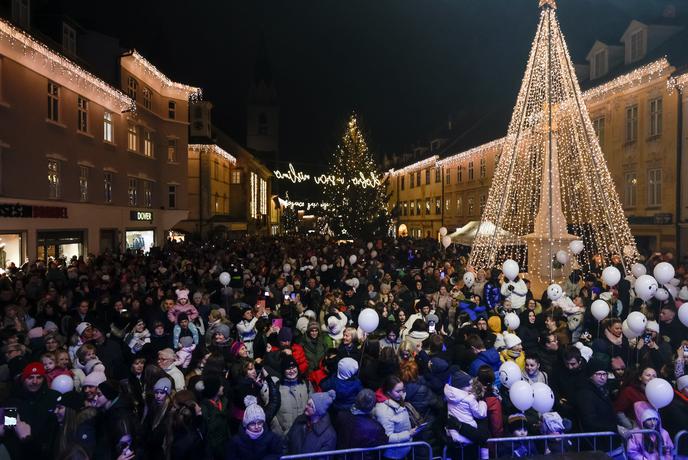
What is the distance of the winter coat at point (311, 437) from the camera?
4.73 m

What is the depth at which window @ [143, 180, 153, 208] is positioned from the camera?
2867cm

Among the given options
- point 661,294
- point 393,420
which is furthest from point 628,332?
point 393,420

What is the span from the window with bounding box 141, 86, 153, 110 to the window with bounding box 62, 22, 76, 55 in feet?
21.9

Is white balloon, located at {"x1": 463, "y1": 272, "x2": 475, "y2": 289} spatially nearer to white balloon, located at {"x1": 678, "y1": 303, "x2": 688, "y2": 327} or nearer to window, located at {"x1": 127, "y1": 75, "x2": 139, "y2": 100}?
white balloon, located at {"x1": 678, "y1": 303, "x2": 688, "y2": 327}

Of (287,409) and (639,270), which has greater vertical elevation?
(639,270)

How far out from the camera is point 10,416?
15.7 ft

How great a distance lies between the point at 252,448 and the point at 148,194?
89.3 ft

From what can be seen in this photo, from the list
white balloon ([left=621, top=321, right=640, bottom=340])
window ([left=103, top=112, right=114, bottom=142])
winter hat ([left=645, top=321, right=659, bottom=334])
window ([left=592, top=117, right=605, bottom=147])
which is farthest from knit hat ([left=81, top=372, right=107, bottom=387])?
window ([left=592, top=117, right=605, bottom=147])

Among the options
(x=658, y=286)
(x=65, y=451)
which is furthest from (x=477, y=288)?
(x=65, y=451)

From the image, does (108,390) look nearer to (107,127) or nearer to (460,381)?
(460,381)

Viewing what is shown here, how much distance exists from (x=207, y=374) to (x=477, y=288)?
7.99m

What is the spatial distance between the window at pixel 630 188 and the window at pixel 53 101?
81.1 feet

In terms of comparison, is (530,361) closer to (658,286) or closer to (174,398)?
(174,398)

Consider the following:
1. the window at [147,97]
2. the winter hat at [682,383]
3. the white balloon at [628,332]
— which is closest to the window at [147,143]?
the window at [147,97]
